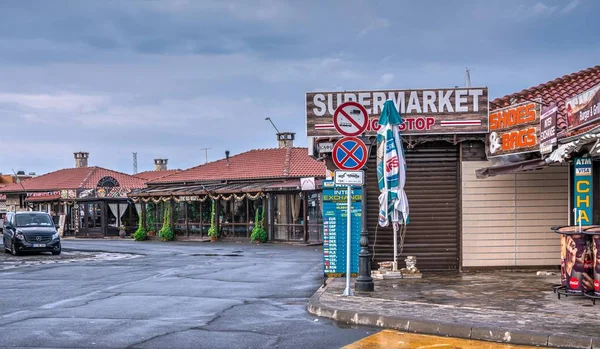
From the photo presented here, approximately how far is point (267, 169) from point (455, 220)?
25.1 m

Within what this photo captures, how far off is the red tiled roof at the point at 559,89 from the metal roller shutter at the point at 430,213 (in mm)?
2280

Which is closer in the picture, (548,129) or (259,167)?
(548,129)

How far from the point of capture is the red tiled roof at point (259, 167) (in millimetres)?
39844

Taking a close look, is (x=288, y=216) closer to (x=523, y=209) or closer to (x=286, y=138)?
(x=286, y=138)

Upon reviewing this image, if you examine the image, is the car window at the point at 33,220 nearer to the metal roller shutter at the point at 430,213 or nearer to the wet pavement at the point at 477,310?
the metal roller shutter at the point at 430,213

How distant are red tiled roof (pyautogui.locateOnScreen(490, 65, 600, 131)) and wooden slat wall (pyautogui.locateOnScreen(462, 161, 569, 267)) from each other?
1974mm

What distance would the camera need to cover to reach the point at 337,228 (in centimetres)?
1638

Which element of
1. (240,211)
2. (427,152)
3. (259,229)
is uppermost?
(427,152)

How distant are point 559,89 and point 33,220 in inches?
831

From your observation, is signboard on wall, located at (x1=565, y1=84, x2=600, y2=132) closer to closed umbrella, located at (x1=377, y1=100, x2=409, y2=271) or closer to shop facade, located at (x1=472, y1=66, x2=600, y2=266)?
shop facade, located at (x1=472, y1=66, x2=600, y2=266)

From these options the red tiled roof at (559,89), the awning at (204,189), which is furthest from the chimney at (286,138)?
the red tiled roof at (559,89)

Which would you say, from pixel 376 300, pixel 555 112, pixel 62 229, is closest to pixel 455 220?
pixel 555 112

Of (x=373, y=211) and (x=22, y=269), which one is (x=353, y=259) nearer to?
(x=373, y=211)

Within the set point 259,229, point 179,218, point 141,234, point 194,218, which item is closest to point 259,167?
point 194,218
